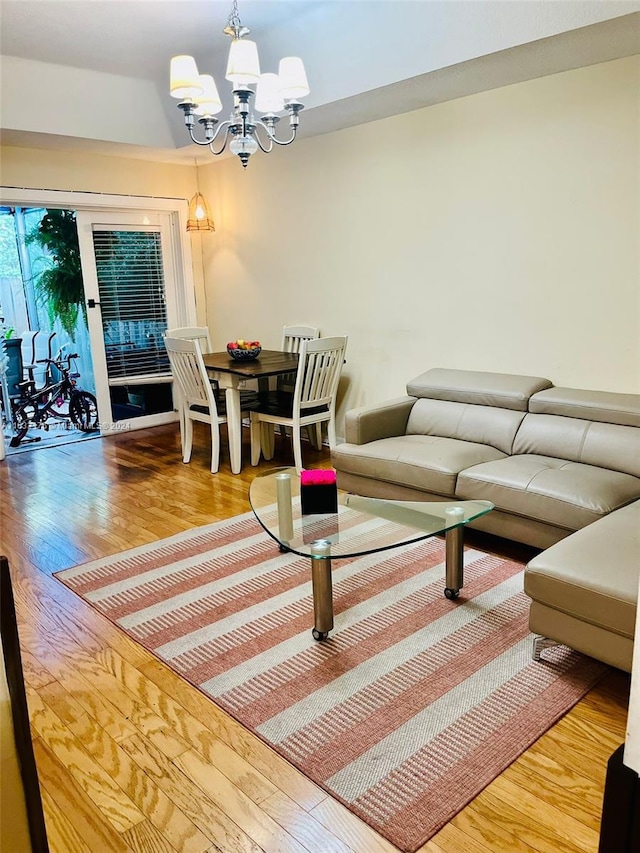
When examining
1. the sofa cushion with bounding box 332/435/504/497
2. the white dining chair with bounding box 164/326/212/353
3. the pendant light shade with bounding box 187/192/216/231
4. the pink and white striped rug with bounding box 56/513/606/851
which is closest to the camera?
the pink and white striped rug with bounding box 56/513/606/851

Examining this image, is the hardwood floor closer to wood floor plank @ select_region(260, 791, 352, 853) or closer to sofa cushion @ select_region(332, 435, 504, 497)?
wood floor plank @ select_region(260, 791, 352, 853)

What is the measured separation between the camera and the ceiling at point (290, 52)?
2.98m

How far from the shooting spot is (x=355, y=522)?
8.66 ft

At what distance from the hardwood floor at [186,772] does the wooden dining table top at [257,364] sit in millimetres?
1981

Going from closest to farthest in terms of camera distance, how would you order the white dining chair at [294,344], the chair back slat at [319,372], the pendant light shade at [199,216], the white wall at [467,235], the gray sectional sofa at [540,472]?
the gray sectional sofa at [540,472] → the white wall at [467,235] → the chair back slat at [319,372] → the white dining chair at [294,344] → the pendant light shade at [199,216]

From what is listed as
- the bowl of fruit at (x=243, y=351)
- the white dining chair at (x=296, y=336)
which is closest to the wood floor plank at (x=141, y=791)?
the bowl of fruit at (x=243, y=351)

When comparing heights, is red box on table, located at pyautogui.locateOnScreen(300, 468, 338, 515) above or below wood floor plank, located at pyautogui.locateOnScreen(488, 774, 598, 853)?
above

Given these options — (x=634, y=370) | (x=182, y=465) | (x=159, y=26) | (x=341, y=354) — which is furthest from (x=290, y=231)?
(x=634, y=370)

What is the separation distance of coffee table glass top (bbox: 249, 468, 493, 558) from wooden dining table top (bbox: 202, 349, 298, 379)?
1641 mm

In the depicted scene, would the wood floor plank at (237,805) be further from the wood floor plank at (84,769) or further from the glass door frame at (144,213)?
the glass door frame at (144,213)

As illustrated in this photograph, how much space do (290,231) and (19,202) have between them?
2.16m

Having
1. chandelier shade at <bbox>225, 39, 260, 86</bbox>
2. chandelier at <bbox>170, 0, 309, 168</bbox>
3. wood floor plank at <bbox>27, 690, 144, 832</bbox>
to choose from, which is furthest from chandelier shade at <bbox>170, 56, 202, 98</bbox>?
wood floor plank at <bbox>27, 690, 144, 832</bbox>

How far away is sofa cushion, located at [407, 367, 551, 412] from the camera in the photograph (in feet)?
11.7

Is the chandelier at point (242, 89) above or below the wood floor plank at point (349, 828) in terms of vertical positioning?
above
